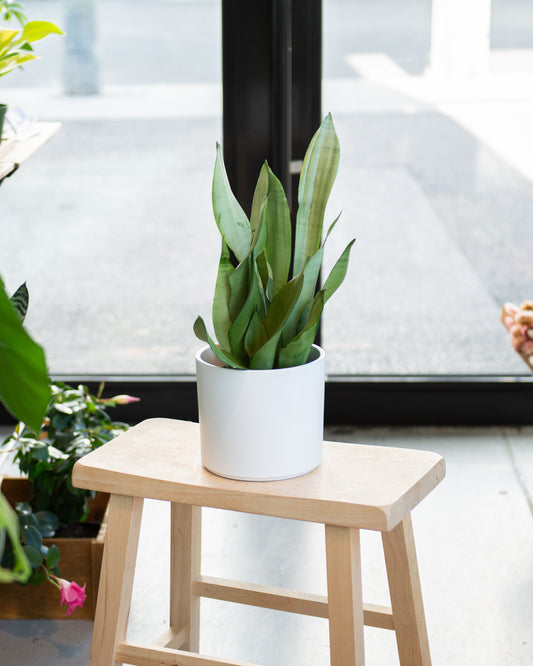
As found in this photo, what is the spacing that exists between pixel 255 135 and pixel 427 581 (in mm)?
1353

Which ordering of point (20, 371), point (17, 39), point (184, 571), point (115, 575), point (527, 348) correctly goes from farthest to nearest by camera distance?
point (527, 348)
point (184, 571)
point (17, 39)
point (115, 575)
point (20, 371)

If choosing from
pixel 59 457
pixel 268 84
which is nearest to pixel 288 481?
pixel 59 457

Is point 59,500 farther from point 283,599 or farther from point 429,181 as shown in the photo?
point 429,181

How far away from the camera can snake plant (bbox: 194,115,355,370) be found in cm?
115

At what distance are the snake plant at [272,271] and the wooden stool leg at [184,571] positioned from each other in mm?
423

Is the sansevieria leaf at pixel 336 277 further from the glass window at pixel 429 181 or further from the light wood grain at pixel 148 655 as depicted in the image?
the glass window at pixel 429 181

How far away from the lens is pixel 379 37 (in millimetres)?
2625

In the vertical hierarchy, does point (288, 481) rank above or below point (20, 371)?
below

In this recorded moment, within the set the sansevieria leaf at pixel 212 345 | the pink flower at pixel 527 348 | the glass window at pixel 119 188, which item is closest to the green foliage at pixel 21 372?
the sansevieria leaf at pixel 212 345

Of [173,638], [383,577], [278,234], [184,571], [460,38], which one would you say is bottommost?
[383,577]

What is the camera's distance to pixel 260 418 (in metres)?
1.17

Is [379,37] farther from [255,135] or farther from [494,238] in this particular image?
[494,238]

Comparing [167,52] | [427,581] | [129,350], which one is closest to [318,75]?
[167,52]

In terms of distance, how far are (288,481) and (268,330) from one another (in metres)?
0.20
